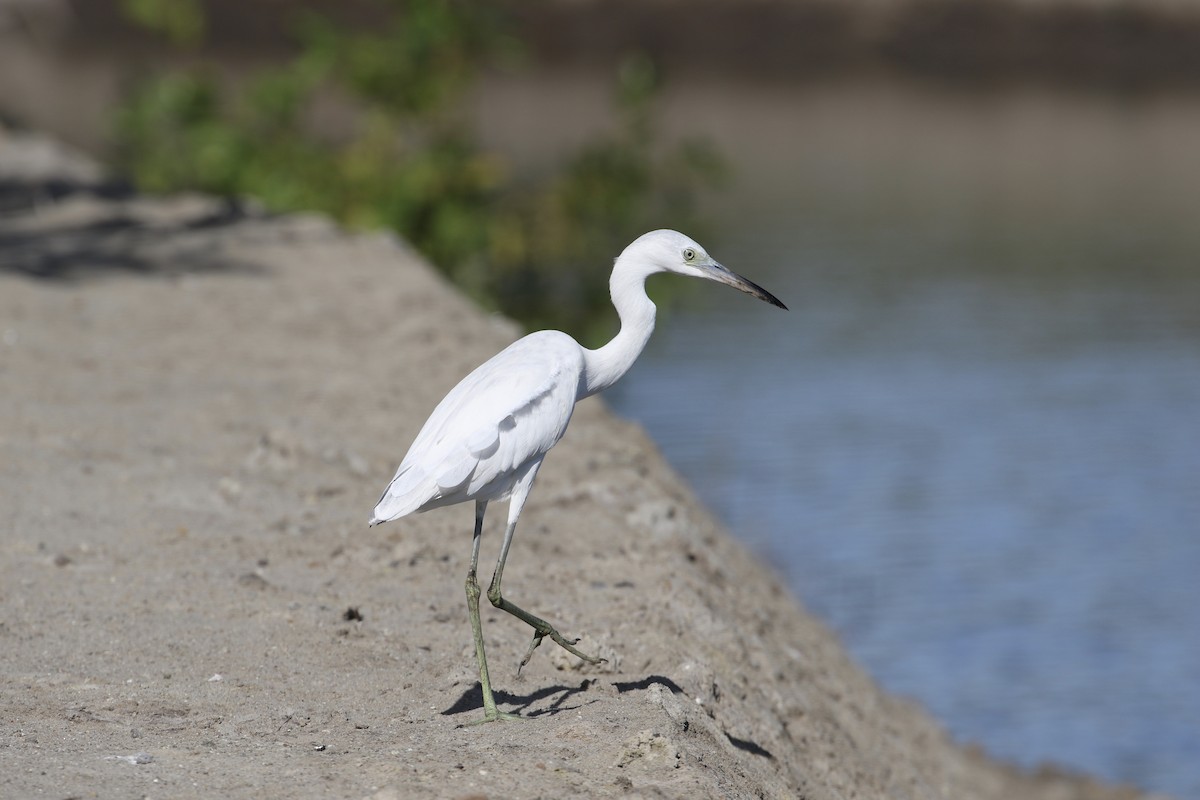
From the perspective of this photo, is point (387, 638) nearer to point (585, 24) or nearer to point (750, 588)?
point (750, 588)

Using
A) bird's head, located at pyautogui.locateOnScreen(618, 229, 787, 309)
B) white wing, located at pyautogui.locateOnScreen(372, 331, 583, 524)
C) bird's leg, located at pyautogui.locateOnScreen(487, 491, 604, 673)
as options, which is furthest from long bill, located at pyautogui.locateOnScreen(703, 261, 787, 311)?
bird's leg, located at pyautogui.locateOnScreen(487, 491, 604, 673)

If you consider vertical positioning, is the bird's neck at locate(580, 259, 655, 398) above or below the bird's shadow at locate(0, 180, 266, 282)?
above

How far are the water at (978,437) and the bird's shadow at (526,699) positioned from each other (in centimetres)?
443

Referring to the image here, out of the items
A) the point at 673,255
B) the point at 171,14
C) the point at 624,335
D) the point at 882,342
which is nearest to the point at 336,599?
the point at 624,335

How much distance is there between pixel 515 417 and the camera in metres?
4.49

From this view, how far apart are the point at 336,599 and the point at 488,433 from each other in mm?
1420

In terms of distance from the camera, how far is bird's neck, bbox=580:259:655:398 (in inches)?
Result: 191

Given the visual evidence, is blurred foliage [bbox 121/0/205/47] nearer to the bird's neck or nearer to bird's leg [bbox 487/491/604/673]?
the bird's neck

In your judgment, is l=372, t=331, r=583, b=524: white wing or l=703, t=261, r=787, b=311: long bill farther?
l=703, t=261, r=787, b=311: long bill

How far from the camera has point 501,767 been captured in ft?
12.9

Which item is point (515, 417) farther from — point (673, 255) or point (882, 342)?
point (882, 342)

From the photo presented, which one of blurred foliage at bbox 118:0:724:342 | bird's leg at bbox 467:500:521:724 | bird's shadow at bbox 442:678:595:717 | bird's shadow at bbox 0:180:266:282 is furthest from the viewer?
blurred foliage at bbox 118:0:724:342

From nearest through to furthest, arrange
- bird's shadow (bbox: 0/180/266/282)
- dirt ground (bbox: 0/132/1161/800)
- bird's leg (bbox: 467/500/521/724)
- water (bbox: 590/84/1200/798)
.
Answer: dirt ground (bbox: 0/132/1161/800) < bird's leg (bbox: 467/500/521/724) < water (bbox: 590/84/1200/798) < bird's shadow (bbox: 0/180/266/282)

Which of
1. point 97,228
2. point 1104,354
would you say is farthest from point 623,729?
point 1104,354
